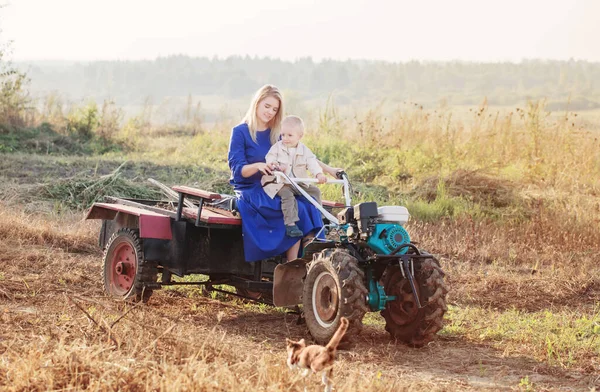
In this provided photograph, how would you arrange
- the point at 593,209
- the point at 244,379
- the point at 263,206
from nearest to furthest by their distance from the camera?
the point at 244,379 → the point at 263,206 → the point at 593,209

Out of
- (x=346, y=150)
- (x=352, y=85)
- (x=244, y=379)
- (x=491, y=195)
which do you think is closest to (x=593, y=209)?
(x=491, y=195)

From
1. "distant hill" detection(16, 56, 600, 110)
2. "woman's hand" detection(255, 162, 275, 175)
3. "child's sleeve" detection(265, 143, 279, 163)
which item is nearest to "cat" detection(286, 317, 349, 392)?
"woman's hand" detection(255, 162, 275, 175)

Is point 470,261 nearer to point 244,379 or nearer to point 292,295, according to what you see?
point 292,295

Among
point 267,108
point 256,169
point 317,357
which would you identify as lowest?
point 317,357

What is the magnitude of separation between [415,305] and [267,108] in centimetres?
200

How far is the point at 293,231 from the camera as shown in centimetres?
606

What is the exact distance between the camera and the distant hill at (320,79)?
42969 millimetres

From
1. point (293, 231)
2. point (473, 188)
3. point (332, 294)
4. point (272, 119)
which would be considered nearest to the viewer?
point (332, 294)

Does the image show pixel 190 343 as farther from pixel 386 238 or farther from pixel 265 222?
pixel 265 222

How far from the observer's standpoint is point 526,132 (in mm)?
14289

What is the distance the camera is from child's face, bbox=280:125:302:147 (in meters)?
6.16

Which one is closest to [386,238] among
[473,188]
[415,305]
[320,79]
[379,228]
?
[379,228]

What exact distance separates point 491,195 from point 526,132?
8.82ft

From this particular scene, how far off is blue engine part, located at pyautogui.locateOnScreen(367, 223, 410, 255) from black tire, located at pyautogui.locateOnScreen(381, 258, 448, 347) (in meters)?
→ 0.21
